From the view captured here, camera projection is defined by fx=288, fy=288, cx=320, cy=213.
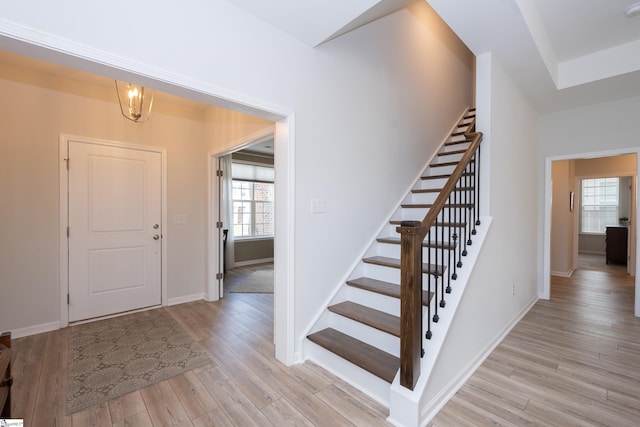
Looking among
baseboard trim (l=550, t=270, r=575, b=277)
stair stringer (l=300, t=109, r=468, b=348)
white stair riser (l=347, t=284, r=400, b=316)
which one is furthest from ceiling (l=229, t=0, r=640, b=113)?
baseboard trim (l=550, t=270, r=575, b=277)

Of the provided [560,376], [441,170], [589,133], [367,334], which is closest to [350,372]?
[367,334]

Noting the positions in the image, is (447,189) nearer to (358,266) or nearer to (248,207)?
(358,266)

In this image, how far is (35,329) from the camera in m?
2.96

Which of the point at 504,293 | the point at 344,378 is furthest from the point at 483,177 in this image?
the point at 344,378

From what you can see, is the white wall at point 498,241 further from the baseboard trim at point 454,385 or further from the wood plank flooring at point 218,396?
the wood plank flooring at point 218,396

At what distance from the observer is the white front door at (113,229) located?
127 inches

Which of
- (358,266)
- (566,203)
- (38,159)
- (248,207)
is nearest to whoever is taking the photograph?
(358,266)

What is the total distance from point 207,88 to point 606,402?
3.32 m

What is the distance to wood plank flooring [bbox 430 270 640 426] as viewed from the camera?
178cm

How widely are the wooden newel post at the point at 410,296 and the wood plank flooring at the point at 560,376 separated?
1.33ft

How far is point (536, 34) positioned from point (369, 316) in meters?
2.76

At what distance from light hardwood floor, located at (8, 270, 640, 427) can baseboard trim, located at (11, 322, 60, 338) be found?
0.42ft

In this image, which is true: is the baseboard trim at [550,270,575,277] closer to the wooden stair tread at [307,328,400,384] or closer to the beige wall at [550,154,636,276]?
the beige wall at [550,154,636,276]

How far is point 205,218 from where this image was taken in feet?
13.7
